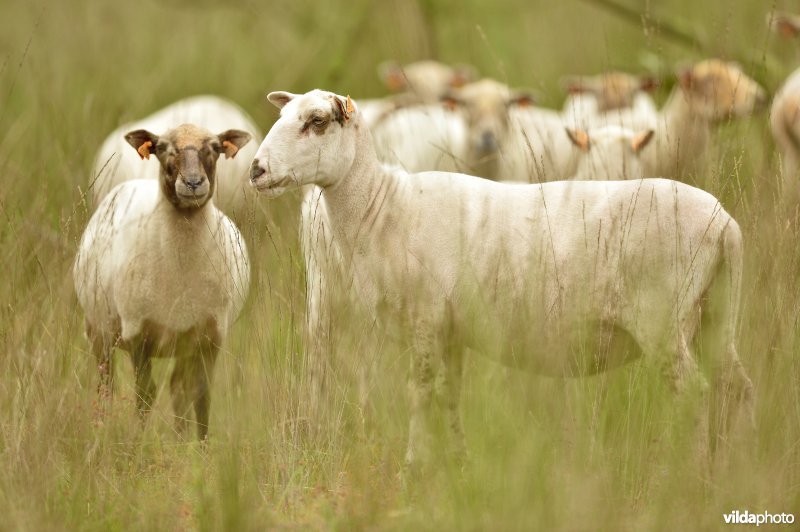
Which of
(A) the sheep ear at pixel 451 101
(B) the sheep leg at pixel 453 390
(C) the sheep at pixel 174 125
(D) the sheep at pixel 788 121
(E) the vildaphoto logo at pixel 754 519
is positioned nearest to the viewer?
(E) the vildaphoto logo at pixel 754 519

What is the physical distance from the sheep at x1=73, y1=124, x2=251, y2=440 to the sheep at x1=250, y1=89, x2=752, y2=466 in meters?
0.65

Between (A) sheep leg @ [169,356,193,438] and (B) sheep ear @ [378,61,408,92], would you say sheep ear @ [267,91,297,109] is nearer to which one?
(A) sheep leg @ [169,356,193,438]

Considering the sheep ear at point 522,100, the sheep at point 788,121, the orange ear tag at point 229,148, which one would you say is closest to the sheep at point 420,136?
the sheep ear at point 522,100

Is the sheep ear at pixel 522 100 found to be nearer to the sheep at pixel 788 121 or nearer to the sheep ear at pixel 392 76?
the sheep ear at pixel 392 76

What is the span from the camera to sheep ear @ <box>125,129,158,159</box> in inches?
193

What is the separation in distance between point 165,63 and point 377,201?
7.27 metres

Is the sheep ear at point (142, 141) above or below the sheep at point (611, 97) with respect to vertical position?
below

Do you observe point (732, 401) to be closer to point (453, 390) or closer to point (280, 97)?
point (453, 390)

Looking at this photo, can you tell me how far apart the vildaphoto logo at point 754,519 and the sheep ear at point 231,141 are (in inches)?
98.3

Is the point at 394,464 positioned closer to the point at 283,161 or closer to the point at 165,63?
the point at 283,161

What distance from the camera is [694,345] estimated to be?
14.0 ft

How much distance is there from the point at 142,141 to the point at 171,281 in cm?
62

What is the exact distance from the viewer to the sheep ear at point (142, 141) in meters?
4.90

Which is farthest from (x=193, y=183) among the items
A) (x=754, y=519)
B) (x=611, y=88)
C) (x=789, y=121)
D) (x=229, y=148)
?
(x=611, y=88)
